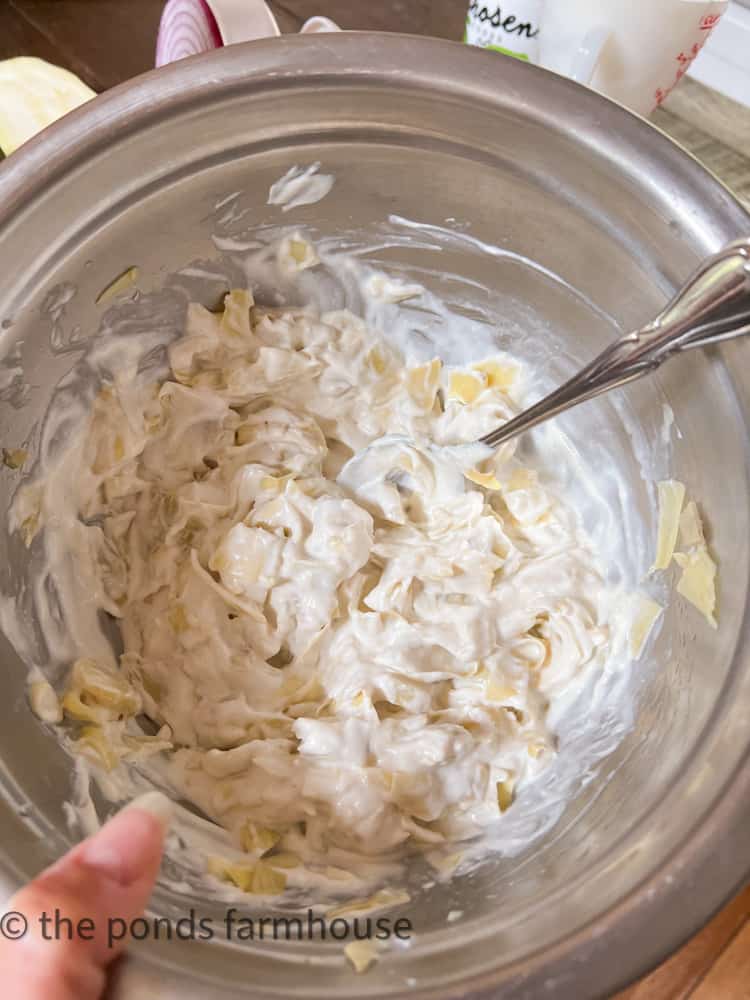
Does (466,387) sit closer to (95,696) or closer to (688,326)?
(688,326)

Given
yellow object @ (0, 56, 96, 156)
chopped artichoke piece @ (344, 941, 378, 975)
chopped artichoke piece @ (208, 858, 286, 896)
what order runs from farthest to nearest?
1. yellow object @ (0, 56, 96, 156)
2. chopped artichoke piece @ (208, 858, 286, 896)
3. chopped artichoke piece @ (344, 941, 378, 975)

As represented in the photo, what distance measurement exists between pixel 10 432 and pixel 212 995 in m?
0.61

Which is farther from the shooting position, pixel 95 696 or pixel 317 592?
pixel 317 592

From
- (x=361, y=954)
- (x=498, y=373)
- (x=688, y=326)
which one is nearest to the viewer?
(x=361, y=954)

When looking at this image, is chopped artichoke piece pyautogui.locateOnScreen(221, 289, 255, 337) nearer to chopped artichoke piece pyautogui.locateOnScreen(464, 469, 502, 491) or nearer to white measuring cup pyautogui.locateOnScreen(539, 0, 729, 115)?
chopped artichoke piece pyautogui.locateOnScreen(464, 469, 502, 491)

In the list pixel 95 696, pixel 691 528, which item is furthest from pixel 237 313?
pixel 691 528

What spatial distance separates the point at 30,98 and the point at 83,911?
1034 mm

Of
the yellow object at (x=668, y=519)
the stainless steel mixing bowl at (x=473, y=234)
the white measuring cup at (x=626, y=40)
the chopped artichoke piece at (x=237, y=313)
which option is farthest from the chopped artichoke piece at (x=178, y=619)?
the white measuring cup at (x=626, y=40)

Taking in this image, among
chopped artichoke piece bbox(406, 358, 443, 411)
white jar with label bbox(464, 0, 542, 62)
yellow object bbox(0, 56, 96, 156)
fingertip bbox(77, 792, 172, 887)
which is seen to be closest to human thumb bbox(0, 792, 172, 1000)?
fingertip bbox(77, 792, 172, 887)

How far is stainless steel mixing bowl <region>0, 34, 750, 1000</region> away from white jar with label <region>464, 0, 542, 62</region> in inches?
11.5

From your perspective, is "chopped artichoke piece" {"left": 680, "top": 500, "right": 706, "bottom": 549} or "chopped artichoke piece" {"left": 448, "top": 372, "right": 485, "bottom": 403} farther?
"chopped artichoke piece" {"left": 448, "top": 372, "right": 485, "bottom": 403}

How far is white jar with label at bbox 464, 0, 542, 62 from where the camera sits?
3.60 feet

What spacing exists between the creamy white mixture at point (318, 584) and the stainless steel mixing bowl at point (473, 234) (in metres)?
0.10

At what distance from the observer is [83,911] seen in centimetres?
56
